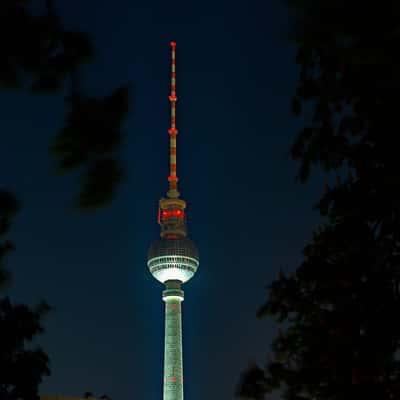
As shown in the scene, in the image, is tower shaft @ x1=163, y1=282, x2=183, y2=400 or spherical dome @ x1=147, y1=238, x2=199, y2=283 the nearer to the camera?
tower shaft @ x1=163, y1=282, x2=183, y2=400

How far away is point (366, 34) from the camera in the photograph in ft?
20.5

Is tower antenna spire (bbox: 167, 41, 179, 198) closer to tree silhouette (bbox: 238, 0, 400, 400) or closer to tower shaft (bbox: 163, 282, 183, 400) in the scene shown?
tower shaft (bbox: 163, 282, 183, 400)

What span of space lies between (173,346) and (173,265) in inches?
548

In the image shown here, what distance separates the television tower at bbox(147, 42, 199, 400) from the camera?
407 feet

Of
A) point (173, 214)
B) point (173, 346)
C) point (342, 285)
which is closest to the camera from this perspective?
point (342, 285)

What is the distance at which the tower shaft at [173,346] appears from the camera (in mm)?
122625

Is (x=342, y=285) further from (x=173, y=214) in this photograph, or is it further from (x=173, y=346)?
(x=173, y=214)

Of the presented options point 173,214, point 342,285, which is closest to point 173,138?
point 173,214

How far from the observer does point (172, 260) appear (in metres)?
132

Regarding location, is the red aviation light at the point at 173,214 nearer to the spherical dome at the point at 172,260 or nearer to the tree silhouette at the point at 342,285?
the spherical dome at the point at 172,260

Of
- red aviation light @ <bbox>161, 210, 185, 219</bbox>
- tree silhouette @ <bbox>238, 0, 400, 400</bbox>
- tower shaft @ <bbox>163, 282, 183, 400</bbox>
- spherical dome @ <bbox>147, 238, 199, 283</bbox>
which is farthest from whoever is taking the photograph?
red aviation light @ <bbox>161, 210, 185, 219</bbox>

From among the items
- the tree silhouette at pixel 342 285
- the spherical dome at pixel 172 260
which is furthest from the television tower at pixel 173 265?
the tree silhouette at pixel 342 285

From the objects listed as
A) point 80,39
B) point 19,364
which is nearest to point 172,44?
point 19,364

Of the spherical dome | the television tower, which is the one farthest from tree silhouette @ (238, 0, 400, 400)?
the spherical dome
